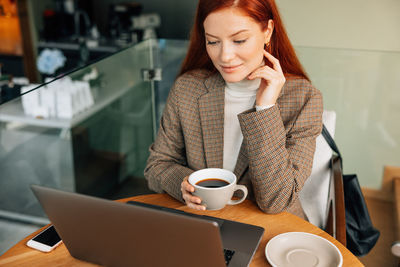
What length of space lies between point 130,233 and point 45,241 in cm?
35

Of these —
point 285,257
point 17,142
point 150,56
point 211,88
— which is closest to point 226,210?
point 285,257

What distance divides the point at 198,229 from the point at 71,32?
4.25 meters

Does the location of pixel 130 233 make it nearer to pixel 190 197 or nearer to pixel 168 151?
pixel 190 197

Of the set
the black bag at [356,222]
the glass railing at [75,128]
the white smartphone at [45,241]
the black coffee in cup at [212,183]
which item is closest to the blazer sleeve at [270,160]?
the black coffee in cup at [212,183]

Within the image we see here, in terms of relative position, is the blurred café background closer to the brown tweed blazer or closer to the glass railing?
the glass railing

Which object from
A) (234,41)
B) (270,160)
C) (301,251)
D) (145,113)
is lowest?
(145,113)

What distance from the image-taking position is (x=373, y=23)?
7.66 ft

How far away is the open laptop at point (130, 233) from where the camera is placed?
2.43 feet

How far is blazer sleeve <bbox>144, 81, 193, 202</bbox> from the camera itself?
136cm

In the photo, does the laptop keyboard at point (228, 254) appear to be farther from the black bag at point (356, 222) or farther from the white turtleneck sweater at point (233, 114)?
the black bag at point (356, 222)

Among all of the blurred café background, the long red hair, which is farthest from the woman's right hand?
the blurred café background

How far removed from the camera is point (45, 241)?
3.41ft

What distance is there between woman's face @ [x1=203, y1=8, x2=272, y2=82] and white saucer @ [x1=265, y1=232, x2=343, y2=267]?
487 mm

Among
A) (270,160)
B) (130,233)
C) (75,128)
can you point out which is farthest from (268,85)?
(75,128)
